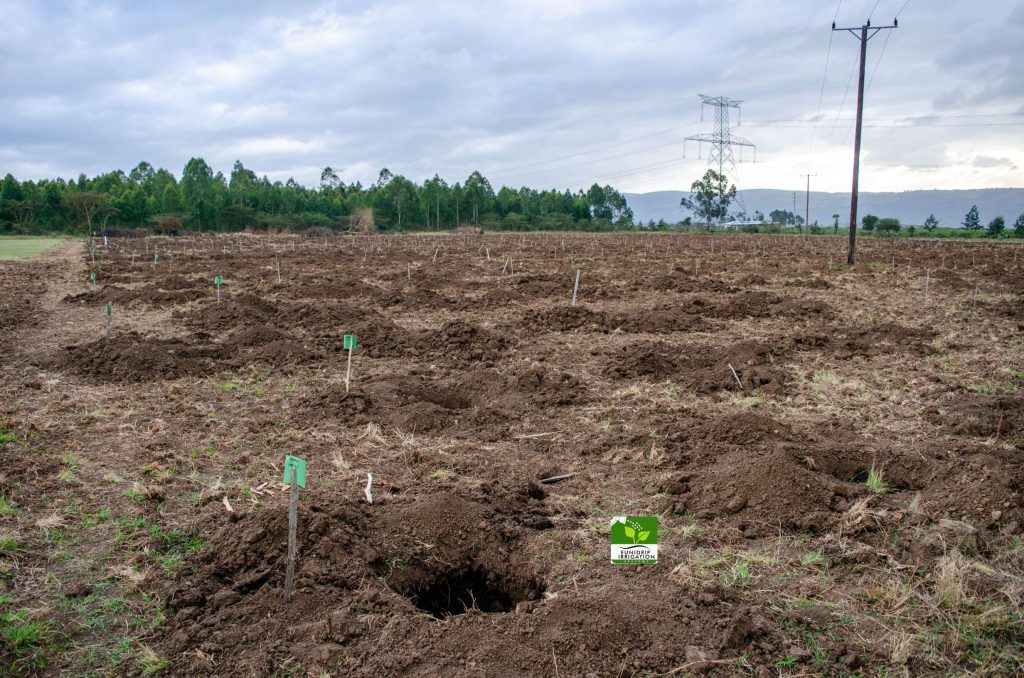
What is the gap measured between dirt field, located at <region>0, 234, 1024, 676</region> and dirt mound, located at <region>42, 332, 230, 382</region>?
0.19 feet

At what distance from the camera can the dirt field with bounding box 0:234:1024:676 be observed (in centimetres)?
322

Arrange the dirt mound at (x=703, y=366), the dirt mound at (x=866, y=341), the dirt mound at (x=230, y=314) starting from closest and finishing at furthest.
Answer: the dirt mound at (x=703, y=366) < the dirt mound at (x=866, y=341) < the dirt mound at (x=230, y=314)

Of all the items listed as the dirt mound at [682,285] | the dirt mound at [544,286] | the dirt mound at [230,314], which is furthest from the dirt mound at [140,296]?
the dirt mound at [682,285]

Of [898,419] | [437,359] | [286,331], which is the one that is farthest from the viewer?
[286,331]

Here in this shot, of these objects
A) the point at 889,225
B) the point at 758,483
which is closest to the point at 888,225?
the point at 889,225

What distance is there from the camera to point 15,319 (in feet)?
39.2

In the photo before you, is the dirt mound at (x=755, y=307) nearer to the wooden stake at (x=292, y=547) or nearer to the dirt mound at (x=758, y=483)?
the dirt mound at (x=758, y=483)

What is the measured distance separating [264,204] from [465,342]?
81333 millimetres

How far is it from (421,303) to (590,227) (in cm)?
7238

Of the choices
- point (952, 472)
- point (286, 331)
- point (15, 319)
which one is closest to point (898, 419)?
point (952, 472)

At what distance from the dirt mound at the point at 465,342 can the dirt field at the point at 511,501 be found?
0.07 m

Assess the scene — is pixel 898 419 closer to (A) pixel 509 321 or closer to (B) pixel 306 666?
(B) pixel 306 666

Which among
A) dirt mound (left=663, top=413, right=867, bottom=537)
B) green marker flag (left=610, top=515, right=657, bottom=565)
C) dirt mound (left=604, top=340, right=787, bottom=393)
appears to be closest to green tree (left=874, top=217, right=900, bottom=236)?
dirt mound (left=604, top=340, right=787, bottom=393)

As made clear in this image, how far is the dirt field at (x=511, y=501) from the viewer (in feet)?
10.6
